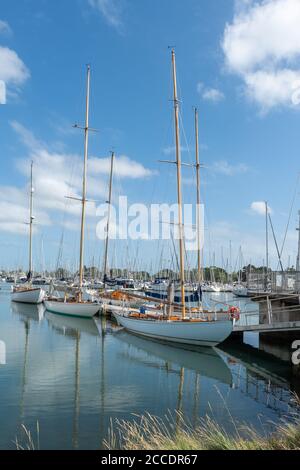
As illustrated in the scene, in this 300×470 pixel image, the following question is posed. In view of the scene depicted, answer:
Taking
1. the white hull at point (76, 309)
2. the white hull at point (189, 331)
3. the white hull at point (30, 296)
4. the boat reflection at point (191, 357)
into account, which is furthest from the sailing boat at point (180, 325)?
the white hull at point (30, 296)

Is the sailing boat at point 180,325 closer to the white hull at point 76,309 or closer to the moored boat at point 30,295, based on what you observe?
the white hull at point 76,309

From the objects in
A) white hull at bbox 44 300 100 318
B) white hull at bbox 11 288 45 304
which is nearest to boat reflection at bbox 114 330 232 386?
white hull at bbox 44 300 100 318

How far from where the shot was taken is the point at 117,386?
17.4 metres

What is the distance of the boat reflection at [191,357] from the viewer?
2042 centimetres

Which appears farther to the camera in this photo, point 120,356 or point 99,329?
point 99,329

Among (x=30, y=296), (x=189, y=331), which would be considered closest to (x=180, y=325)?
(x=189, y=331)

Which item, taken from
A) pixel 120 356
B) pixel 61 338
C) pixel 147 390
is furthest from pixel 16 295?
pixel 147 390

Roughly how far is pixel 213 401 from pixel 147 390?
2898mm

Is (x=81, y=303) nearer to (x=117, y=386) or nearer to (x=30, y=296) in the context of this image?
(x=30, y=296)

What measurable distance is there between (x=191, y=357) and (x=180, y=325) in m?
2.81

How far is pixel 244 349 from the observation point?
2697cm

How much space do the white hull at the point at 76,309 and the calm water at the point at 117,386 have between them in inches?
464
